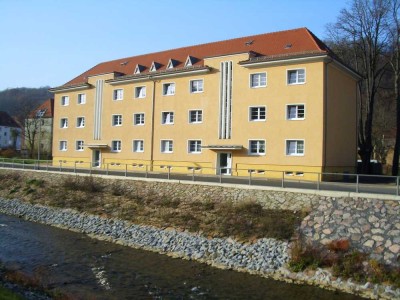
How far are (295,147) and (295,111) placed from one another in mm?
2437

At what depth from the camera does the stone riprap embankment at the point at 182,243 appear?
15.6 metres

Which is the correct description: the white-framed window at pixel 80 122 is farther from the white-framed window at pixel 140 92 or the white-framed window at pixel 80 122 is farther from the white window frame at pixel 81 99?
the white-framed window at pixel 140 92

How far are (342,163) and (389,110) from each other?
1744 cm

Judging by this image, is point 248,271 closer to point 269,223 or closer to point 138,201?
point 269,223

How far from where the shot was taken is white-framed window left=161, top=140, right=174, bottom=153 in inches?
1343

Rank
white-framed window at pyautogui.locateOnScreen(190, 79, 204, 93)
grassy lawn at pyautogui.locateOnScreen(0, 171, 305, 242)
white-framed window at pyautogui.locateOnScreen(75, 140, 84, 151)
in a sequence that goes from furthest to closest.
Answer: white-framed window at pyautogui.locateOnScreen(75, 140, 84, 151) < white-framed window at pyautogui.locateOnScreen(190, 79, 204, 93) < grassy lawn at pyautogui.locateOnScreen(0, 171, 305, 242)

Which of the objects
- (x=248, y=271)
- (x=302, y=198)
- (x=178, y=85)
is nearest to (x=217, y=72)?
(x=178, y=85)

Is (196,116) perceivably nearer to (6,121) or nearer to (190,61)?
(190,61)

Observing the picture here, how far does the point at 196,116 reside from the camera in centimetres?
3256

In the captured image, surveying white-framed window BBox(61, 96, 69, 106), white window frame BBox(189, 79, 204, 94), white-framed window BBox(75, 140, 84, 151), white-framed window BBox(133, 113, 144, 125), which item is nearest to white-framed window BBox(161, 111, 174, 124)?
white-framed window BBox(133, 113, 144, 125)

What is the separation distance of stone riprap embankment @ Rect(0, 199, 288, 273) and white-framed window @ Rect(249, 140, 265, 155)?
1167 cm

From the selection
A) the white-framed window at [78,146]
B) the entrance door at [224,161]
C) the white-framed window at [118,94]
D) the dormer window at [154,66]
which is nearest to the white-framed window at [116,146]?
the white-framed window at [118,94]

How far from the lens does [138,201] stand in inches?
939

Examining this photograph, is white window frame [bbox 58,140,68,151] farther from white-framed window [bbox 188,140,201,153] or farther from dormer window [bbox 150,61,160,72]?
white-framed window [bbox 188,140,201,153]
